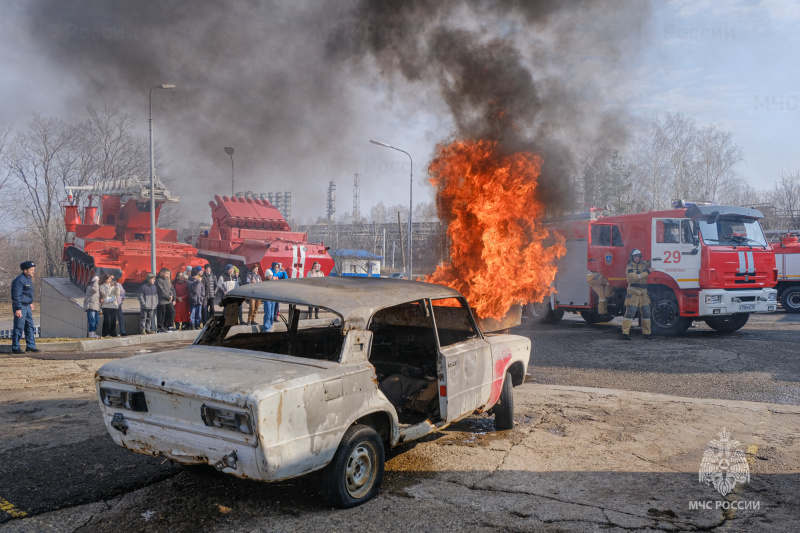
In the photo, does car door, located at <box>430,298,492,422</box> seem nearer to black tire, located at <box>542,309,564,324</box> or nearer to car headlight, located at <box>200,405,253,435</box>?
car headlight, located at <box>200,405,253,435</box>

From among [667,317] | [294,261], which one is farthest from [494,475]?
[294,261]

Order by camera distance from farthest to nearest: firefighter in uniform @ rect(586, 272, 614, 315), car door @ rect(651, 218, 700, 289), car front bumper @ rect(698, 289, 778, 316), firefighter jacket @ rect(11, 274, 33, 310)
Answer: firefighter in uniform @ rect(586, 272, 614, 315), car door @ rect(651, 218, 700, 289), car front bumper @ rect(698, 289, 778, 316), firefighter jacket @ rect(11, 274, 33, 310)

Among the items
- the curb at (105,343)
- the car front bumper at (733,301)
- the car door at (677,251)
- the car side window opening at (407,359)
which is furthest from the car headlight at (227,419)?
the car door at (677,251)

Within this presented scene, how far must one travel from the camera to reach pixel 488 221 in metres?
9.07

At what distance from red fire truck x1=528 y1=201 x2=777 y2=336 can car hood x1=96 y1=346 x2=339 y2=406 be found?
10.5 metres

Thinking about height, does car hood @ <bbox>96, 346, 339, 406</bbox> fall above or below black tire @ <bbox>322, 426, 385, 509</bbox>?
above

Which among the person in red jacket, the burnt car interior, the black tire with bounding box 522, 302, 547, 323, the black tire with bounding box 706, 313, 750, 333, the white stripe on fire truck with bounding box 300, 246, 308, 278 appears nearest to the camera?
the burnt car interior

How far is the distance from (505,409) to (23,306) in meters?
9.12

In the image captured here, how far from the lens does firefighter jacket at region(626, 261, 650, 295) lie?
12.1 metres

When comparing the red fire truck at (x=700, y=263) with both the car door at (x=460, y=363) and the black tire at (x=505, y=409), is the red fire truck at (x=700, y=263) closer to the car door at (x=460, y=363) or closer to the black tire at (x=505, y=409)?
the black tire at (x=505, y=409)

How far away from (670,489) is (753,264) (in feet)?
32.4

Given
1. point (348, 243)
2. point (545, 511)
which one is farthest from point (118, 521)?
point (348, 243)

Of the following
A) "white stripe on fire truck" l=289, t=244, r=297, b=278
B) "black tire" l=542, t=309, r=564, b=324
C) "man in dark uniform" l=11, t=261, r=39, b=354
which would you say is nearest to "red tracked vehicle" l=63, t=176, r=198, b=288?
"white stripe on fire truck" l=289, t=244, r=297, b=278

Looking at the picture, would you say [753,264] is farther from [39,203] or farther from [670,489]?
[39,203]
